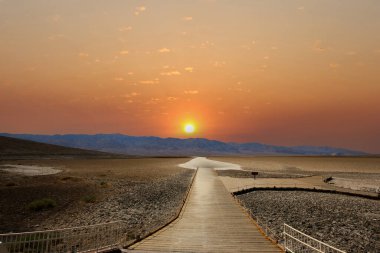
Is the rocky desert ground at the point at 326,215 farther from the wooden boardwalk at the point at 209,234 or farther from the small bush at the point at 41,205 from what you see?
the small bush at the point at 41,205

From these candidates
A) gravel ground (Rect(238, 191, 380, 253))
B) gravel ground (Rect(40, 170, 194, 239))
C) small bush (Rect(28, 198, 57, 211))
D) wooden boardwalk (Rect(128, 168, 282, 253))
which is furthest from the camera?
small bush (Rect(28, 198, 57, 211))

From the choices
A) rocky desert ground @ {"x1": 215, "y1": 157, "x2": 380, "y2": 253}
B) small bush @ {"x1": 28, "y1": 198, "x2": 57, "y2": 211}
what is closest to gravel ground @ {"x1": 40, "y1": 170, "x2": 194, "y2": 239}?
small bush @ {"x1": 28, "y1": 198, "x2": 57, "y2": 211}

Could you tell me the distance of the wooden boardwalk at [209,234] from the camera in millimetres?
17025

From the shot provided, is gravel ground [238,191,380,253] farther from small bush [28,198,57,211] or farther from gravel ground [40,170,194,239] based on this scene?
small bush [28,198,57,211]

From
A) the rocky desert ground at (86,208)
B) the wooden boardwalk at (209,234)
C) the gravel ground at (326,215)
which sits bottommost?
the rocky desert ground at (86,208)

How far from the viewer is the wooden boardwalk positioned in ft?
55.9

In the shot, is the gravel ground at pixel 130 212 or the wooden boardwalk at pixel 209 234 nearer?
the wooden boardwalk at pixel 209 234

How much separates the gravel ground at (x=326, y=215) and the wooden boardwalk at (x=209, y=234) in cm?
459

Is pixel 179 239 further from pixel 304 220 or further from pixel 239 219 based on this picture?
pixel 304 220

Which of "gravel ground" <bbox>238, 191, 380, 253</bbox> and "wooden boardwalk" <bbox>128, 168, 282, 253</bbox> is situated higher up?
"wooden boardwalk" <bbox>128, 168, 282, 253</bbox>

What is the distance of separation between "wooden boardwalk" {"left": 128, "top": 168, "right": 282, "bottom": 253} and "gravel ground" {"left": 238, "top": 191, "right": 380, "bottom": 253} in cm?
459

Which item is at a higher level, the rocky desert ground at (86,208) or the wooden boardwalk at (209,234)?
the wooden boardwalk at (209,234)

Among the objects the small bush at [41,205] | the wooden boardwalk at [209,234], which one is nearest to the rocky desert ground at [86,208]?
the small bush at [41,205]

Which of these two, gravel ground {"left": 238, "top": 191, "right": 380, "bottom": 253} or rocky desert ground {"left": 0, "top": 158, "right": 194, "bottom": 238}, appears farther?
rocky desert ground {"left": 0, "top": 158, "right": 194, "bottom": 238}
